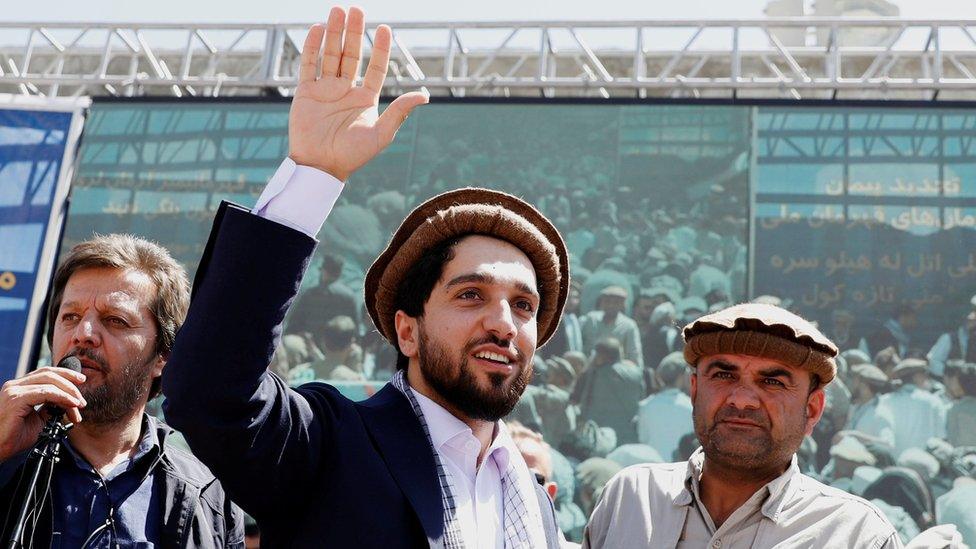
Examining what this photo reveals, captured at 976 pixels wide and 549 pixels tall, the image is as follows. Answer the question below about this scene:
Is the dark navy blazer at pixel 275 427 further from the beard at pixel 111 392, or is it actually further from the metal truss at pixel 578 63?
the metal truss at pixel 578 63

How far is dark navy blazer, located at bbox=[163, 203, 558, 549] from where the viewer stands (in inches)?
57.4

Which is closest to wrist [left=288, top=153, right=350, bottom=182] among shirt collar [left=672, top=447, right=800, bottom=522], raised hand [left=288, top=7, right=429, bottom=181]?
raised hand [left=288, top=7, right=429, bottom=181]

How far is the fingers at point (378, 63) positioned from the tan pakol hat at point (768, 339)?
3.69ft

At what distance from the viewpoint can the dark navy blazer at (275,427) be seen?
146cm

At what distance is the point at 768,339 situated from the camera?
8.00ft

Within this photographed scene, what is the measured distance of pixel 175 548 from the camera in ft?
7.16

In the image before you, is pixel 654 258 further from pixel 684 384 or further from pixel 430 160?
pixel 430 160

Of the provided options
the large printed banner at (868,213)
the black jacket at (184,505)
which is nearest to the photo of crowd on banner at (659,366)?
the large printed banner at (868,213)

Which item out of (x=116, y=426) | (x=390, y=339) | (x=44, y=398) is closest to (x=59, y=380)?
(x=44, y=398)

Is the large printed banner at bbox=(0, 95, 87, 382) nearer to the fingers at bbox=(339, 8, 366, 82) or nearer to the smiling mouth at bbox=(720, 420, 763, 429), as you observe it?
the smiling mouth at bbox=(720, 420, 763, 429)

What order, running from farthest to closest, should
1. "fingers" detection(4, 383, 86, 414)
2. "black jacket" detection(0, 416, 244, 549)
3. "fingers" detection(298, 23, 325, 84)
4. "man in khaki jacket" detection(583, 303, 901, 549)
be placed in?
"man in khaki jacket" detection(583, 303, 901, 549)
"black jacket" detection(0, 416, 244, 549)
"fingers" detection(4, 383, 86, 414)
"fingers" detection(298, 23, 325, 84)

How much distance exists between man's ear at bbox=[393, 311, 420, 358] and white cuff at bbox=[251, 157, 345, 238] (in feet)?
1.53

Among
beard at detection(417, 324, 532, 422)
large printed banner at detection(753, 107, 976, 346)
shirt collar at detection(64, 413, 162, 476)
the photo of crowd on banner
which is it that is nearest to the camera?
beard at detection(417, 324, 532, 422)

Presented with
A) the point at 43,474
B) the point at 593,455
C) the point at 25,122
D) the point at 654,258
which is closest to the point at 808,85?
the point at 654,258
